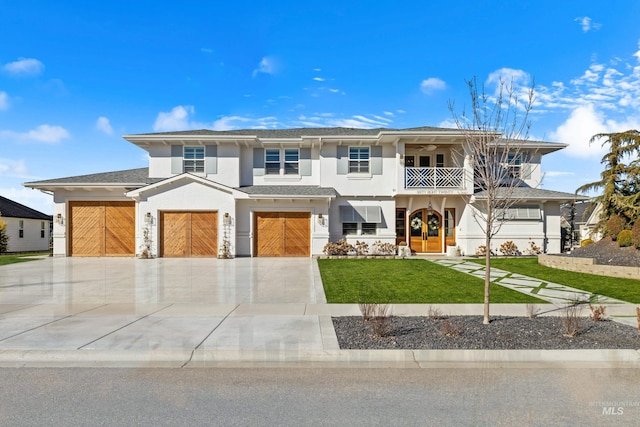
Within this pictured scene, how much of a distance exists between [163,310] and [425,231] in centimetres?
1630

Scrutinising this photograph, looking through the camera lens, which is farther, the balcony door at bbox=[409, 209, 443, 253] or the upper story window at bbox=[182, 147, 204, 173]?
the balcony door at bbox=[409, 209, 443, 253]

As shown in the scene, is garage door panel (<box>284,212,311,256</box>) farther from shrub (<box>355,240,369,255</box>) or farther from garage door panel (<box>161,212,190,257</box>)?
garage door panel (<box>161,212,190,257</box>)

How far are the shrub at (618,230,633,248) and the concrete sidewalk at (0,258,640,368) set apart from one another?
9333 mm

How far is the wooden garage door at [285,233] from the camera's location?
20547 mm

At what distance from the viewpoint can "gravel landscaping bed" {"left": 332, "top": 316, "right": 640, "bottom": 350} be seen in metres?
5.84

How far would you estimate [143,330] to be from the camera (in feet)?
22.0

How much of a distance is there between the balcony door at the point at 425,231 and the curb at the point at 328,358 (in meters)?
16.1

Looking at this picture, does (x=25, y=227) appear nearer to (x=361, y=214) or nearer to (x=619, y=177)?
(x=361, y=214)

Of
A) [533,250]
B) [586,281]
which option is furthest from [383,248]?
[586,281]

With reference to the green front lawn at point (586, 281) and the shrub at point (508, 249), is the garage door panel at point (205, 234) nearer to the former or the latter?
the green front lawn at point (586, 281)

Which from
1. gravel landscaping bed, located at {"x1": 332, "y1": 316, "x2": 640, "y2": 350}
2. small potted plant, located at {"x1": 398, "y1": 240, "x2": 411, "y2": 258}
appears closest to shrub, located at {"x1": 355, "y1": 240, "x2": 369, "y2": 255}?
small potted plant, located at {"x1": 398, "y1": 240, "x2": 411, "y2": 258}

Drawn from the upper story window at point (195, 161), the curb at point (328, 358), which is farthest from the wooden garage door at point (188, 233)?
the curb at point (328, 358)

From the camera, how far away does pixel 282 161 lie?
70.9 feet

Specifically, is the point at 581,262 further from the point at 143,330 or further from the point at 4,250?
the point at 4,250
